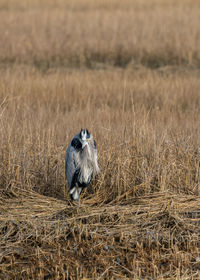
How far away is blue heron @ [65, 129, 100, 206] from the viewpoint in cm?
394

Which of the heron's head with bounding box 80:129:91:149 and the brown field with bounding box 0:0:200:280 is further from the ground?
the heron's head with bounding box 80:129:91:149

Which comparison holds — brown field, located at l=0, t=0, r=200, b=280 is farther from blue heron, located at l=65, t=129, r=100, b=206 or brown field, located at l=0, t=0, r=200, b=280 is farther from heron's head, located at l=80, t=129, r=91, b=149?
heron's head, located at l=80, t=129, r=91, b=149

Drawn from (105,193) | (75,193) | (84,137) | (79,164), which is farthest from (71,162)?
(105,193)

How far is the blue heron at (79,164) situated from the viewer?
394 cm

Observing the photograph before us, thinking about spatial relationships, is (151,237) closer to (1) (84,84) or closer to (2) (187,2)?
(1) (84,84)

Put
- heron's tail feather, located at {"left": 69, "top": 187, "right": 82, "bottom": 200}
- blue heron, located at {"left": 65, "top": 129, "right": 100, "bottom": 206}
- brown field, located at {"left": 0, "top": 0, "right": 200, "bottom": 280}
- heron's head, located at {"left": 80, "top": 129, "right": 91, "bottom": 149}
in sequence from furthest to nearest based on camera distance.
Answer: heron's tail feather, located at {"left": 69, "top": 187, "right": 82, "bottom": 200}
blue heron, located at {"left": 65, "top": 129, "right": 100, "bottom": 206}
heron's head, located at {"left": 80, "top": 129, "right": 91, "bottom": 149}
brown field, located at {"left": 0, "top": 0, "right": 200, "bottom": 280}

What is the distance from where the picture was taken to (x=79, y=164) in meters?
4.00

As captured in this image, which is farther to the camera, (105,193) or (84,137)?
(105,193)

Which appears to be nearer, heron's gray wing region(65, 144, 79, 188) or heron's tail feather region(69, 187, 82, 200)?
heron's gray wing region(65, 144, 79, 188)

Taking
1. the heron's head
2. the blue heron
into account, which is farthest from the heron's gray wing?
the heron's head

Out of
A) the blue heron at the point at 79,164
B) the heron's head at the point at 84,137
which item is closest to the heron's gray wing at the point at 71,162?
the blue heron at the point at 79,164

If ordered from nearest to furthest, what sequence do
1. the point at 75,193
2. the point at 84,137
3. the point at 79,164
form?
the point at 84,137, the point at 79,164, the point at 75,193

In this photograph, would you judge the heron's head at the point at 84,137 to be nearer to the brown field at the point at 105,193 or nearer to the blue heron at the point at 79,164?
the blue heron at the point at 79,164

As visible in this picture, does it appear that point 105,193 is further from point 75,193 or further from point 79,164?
point 79,164
